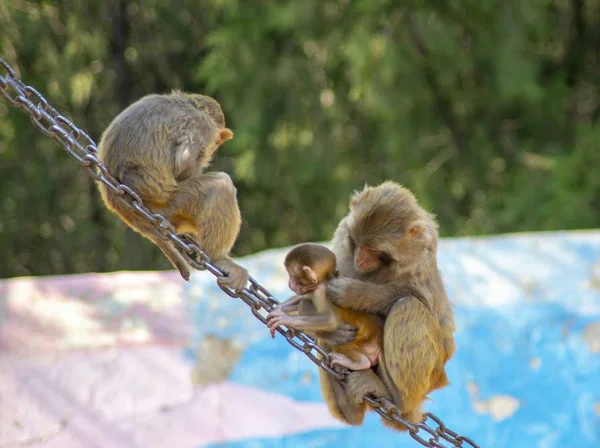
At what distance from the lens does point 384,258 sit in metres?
3.60

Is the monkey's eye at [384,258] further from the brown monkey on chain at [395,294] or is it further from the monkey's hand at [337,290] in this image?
the monkey's hand at [337,290]

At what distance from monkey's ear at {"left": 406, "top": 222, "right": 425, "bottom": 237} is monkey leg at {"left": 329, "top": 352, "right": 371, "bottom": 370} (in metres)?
0.56

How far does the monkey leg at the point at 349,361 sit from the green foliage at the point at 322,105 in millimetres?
6574

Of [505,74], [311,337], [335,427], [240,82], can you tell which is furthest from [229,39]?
[311,337]

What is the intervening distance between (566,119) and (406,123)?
99.2 inches

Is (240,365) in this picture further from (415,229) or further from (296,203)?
(296,203)

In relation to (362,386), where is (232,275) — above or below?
above

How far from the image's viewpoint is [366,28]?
972cm

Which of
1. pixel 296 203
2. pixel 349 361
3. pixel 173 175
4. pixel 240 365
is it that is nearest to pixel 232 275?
pixel 173 175

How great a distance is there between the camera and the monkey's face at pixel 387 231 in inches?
137

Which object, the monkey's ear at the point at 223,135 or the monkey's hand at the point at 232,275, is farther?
the monkey's ear at the point at 223,135

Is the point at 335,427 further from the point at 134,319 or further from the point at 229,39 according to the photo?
the point at 229,39

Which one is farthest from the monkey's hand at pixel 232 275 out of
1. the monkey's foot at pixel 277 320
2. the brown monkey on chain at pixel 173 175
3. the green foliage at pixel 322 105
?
the green foliage at pixel 322 105

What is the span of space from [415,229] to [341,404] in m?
0.82
